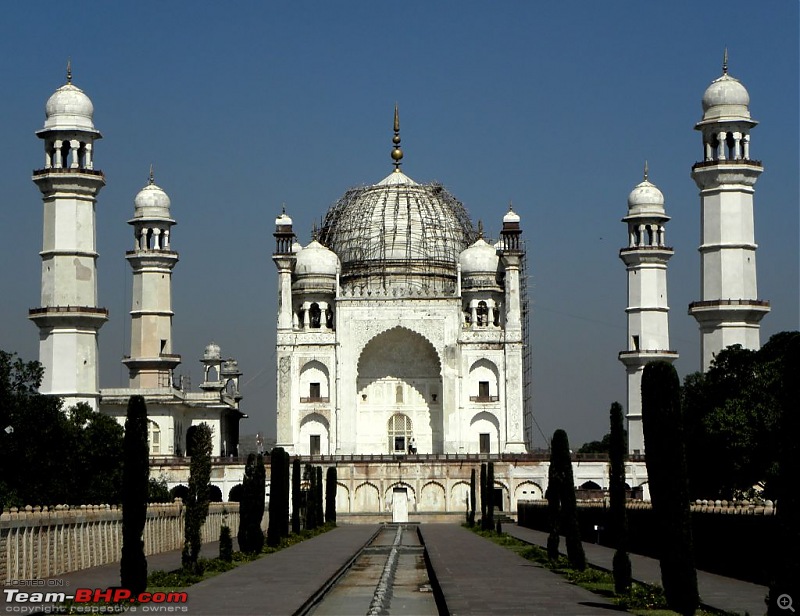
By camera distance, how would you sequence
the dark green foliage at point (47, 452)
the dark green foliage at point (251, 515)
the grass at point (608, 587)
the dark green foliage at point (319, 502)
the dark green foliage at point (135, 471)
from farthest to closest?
the dark green foliage at point (319, 502) < the dark green foliage at point (47, 452) < the dark green foliage at point (251, 515) < the dark green foliage at point (135, 471) < the grass at point (608, 587)

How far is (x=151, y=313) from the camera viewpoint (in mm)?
69000

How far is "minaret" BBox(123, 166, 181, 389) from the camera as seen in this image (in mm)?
68875

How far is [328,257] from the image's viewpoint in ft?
230

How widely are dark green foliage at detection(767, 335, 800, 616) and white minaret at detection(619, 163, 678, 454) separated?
50807mm

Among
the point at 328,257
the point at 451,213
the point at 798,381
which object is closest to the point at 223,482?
the point at 328,257

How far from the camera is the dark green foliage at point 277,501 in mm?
35188

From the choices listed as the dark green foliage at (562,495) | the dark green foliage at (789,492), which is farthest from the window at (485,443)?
the dark green foliage at (789,492)

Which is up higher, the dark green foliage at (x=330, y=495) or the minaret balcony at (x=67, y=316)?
the minaret balcony at (x=67, y=316)

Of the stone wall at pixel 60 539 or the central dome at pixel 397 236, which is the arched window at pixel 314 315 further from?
the stone wall at pixel 60 539

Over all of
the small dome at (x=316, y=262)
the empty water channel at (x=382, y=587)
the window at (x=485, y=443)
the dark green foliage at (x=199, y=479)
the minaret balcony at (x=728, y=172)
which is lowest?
the empty water channel at (x=382, y=587)

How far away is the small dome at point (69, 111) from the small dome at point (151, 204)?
11.2m

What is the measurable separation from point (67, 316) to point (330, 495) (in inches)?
472

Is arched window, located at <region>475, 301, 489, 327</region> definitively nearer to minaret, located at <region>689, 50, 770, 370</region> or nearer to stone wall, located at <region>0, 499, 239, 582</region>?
minaret, located at <region>689, 50, 770, 370</region>

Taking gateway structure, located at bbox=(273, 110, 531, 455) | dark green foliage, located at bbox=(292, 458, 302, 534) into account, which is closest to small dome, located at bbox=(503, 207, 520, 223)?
gateway structure, located at bbox=(273, 110, 531, 455)
